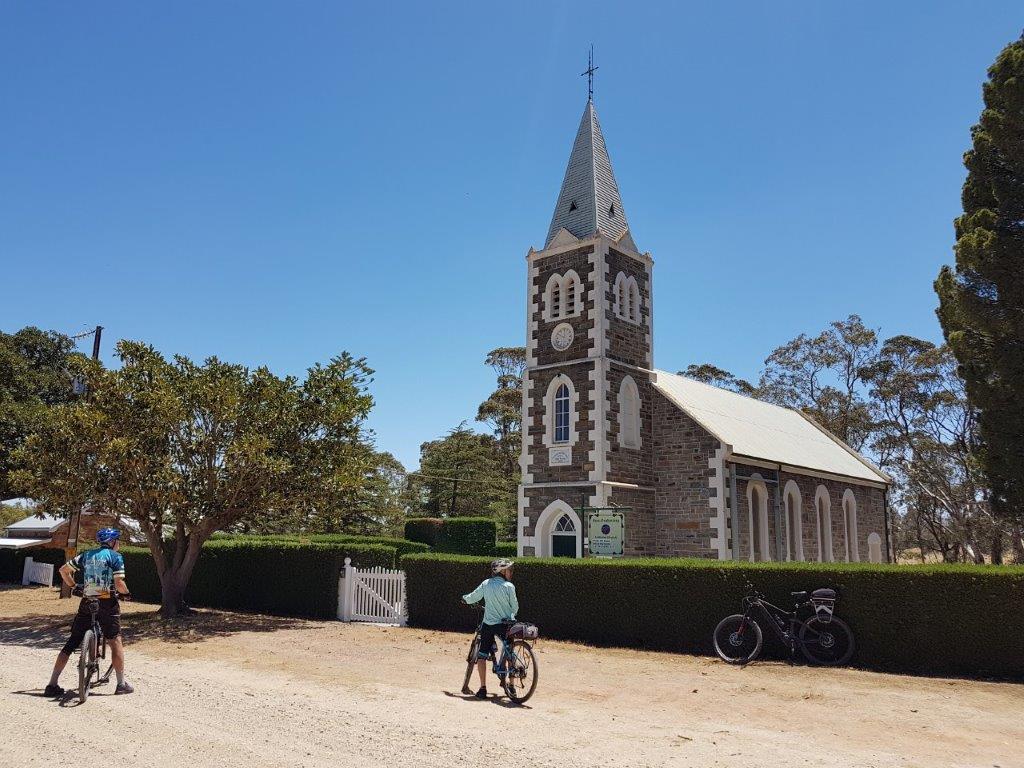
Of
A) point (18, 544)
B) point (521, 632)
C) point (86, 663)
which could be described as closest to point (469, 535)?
point (18, 544)

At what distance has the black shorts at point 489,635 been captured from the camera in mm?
9266

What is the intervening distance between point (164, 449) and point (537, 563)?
861 cm

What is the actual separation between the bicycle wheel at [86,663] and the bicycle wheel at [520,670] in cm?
486

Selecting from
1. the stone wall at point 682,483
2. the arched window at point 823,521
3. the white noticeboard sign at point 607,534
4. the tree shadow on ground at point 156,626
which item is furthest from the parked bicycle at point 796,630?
the arched window at point 823,521

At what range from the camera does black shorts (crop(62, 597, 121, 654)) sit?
352 inches

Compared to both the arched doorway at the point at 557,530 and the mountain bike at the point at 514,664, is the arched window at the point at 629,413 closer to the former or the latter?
the arched doorway at the point at 557,530

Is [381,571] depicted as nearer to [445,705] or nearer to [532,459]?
[532,459]

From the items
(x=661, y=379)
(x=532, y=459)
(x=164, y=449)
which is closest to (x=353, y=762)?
(x=164, y=449)

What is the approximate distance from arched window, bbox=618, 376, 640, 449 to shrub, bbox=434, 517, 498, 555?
51.2 feet

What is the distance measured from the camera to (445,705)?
9109 mm

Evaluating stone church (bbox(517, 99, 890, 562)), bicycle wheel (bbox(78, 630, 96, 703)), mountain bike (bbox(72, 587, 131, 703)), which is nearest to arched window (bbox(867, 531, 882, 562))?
stone church (bbox(517, 99, 890, 562))

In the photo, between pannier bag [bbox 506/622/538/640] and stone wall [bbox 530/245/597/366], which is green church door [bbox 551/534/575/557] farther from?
pannier bag [bbox 506/622/538/640]

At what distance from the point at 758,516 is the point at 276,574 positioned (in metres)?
15.2

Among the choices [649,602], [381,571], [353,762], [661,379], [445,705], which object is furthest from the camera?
[661,379]
